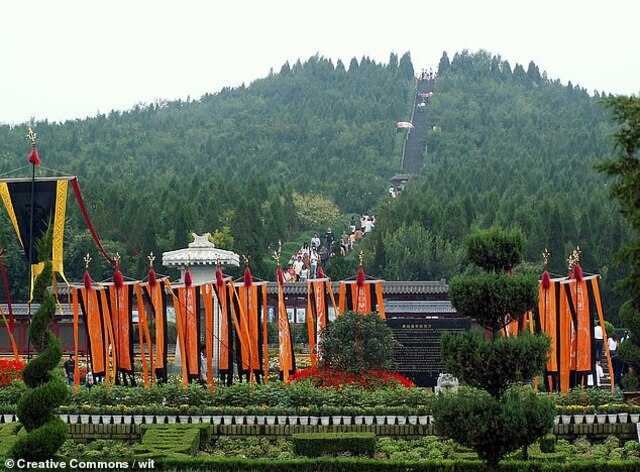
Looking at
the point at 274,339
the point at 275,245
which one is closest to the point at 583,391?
the point at 274,339

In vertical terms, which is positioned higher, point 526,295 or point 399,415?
point 526,295

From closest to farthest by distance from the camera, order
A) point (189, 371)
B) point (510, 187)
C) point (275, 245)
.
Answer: point (189, 371), point (275, 245), point (510, 187)

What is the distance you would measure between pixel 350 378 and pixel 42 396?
27.1 ft

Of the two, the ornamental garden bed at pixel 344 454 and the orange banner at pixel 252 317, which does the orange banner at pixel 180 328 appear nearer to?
the orange banner at pixel 252 317

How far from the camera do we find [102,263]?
46.4 metres

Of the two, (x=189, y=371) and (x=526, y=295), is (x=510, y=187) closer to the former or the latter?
(x=189, y=371)

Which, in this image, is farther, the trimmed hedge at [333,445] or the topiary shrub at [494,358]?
the trimmed hedge at [333,445]

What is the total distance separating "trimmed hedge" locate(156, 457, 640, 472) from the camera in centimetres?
1638

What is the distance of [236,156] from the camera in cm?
9381

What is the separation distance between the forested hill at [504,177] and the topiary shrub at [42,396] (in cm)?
749

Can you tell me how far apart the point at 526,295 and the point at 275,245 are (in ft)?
129

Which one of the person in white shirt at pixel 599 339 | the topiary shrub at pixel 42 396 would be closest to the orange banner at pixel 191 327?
the topiary shrub at pixel 42 396

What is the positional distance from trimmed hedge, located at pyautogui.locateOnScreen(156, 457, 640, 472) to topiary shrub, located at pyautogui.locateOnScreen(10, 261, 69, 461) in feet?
5.81

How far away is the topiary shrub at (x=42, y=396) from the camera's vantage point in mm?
15672
